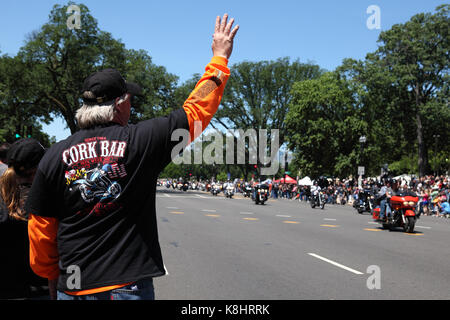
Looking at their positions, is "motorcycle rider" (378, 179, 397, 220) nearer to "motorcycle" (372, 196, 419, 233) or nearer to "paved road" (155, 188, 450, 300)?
"motorcycle" (372, 196, 419, 233)

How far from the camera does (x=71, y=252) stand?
6.77 ft

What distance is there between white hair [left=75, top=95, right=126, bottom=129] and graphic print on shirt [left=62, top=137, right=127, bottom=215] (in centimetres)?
10

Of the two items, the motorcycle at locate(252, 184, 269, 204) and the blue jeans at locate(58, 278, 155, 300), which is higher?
the blue jeans at locate(58, 278, 155, 300)

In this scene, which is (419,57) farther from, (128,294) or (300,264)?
(128,294)

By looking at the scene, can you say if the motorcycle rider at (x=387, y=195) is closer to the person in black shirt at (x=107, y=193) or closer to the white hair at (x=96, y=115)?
the person in black shirt at (x=107, y=193)

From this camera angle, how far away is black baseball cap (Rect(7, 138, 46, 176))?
2875 mm

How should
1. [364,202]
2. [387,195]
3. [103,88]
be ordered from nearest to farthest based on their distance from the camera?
[103,88] → [387,195] → [364,202]

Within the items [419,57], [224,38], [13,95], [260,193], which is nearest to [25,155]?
[224,38]

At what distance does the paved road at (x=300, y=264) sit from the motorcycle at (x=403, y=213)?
0.44 metres

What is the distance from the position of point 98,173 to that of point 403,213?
42.9ft

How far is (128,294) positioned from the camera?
6.64 ft

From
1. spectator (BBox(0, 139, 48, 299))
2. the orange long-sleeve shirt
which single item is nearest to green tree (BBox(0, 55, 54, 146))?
spectator (BBox(0, 139, 48, 299))

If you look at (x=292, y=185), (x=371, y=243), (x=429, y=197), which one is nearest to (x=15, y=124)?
(x=292, y=185)
